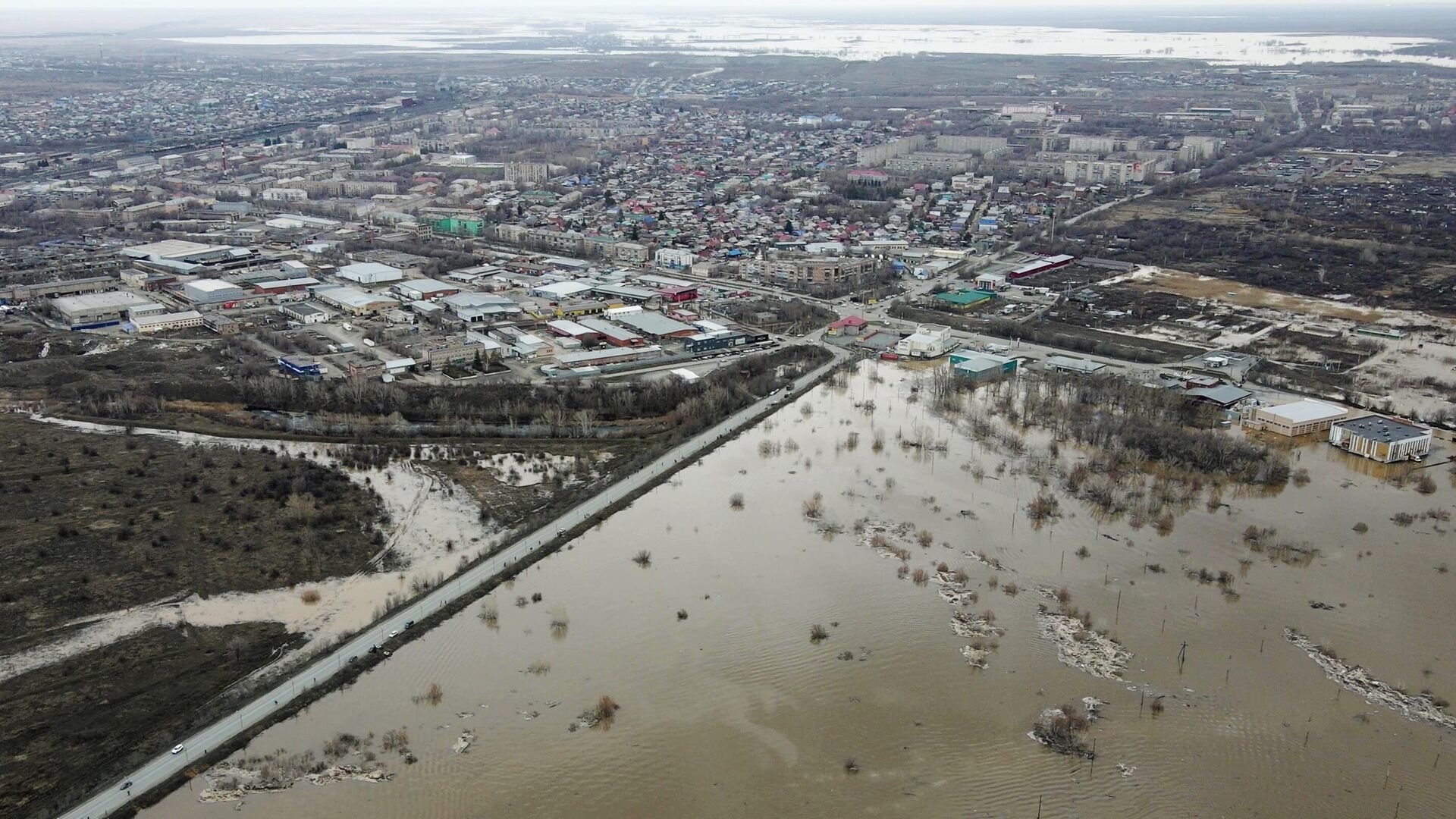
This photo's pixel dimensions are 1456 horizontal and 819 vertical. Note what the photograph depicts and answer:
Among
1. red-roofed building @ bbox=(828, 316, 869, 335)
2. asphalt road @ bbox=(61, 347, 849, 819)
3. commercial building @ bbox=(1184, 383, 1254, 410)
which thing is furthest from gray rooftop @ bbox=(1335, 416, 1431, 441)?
red-roofed building @ bbox=(828, 316, 869, 335)

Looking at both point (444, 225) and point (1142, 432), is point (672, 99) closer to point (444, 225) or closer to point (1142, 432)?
point (444, 225)

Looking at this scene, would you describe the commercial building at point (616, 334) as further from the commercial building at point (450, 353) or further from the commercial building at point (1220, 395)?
the commercial building at point (1220, 395)

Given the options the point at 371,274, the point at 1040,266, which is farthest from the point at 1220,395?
the point at 371,274

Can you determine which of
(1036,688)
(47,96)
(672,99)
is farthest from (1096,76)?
(1036,688)

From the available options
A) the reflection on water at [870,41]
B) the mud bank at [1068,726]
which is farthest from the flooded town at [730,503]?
the reflection on water at [870,41]

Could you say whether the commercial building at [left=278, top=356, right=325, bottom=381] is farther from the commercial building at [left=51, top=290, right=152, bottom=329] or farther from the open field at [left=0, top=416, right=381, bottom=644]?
the commercial building at [left=51, top=290, right=152, bottom=329]

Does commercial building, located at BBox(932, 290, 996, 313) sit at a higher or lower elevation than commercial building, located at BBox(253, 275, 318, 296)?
lower
